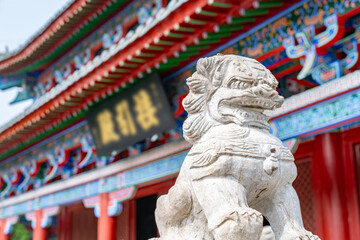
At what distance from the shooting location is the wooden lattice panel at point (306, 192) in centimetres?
556

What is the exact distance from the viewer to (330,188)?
182 inches

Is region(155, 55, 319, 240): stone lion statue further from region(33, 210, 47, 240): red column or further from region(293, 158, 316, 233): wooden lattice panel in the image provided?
region(33, 210, 47, 240): red column

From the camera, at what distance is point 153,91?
618 centimetres

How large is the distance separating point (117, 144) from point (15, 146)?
3.08m

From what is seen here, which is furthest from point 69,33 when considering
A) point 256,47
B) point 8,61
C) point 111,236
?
point 256,47

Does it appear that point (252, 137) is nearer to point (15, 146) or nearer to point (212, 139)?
point (212, 139)

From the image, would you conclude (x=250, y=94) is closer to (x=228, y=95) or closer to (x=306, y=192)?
(x=228, y=95)

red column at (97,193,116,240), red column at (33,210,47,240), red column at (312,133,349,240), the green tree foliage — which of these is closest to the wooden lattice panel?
red column at (312,133,349,240)

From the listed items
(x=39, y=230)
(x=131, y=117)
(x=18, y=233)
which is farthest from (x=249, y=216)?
(x=18, y=233)

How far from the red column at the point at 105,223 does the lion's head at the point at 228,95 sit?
17.1ft

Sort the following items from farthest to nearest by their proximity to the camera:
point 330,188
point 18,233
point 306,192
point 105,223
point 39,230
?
→ point 18,233 → point 39,230 → point 105,223 → point 306,192 → point 330,188

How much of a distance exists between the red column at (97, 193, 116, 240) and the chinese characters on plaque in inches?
26.6

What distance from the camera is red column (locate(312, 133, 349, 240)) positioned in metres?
4.55

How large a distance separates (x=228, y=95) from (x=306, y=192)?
3.58 m
